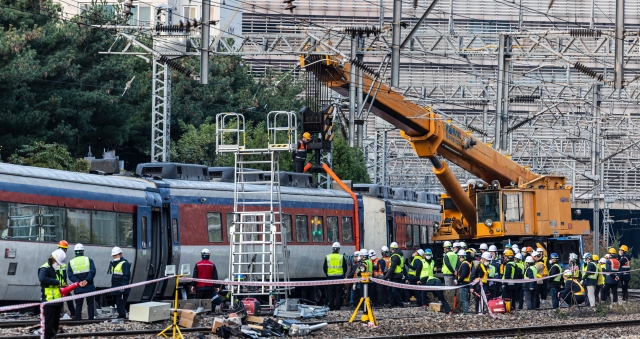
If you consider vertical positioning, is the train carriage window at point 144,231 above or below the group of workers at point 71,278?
above

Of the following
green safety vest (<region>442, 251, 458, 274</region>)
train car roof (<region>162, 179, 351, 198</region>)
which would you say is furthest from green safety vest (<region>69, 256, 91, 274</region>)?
green safety vest (<region>442, 251, 458, 274</region>)

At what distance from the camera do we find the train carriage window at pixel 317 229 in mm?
30594

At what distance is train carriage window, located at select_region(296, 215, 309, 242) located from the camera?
2986cm

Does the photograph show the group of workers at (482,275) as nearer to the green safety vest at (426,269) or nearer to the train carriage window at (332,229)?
the green safety vest at (426,269)

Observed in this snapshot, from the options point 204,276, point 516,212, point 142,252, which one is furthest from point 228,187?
point 516,212

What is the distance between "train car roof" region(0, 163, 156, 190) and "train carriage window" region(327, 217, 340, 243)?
6.71m

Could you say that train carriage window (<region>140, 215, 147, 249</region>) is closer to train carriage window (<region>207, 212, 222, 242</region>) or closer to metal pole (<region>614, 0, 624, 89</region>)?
train carriage window (<region>207, 212, 222, 242</region>)

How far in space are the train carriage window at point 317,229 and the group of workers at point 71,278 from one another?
7520 millimetres

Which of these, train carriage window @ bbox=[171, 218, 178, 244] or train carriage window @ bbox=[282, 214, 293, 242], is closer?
train carriage window @ bbox=[171, 218, 178, 244]

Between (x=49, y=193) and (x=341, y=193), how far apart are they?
1160cm

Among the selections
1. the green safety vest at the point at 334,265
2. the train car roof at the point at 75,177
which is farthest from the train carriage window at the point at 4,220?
the green safety vest at the point at 334,265

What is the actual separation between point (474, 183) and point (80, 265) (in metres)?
15.5

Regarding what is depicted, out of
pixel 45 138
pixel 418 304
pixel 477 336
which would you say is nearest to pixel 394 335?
pixel 477 336

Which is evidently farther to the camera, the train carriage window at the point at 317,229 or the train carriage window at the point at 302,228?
the train carriage window at the point at 317,229
